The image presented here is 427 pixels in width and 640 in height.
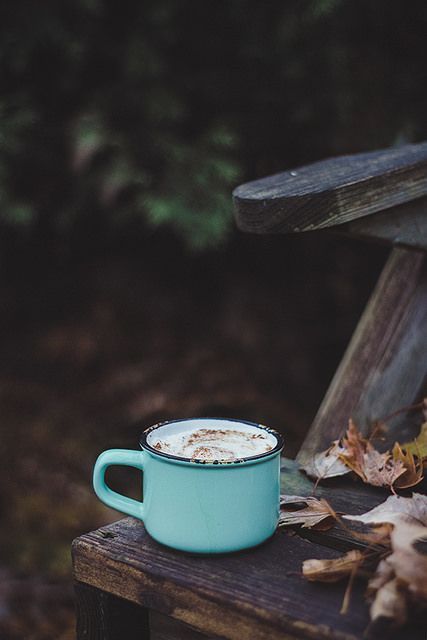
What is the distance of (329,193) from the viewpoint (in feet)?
3.79

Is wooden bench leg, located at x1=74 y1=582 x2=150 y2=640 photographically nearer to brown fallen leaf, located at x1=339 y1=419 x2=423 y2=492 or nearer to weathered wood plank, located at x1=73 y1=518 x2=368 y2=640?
weathered wood plank, located at x1=73 y1=518 x2=368 y2=640

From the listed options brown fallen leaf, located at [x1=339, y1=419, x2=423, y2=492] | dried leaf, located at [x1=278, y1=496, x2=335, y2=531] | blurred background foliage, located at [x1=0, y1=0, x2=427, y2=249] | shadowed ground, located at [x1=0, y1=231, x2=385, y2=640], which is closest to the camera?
dried leaf, located at [x1=278, y1=496, x2=335, y2=531]

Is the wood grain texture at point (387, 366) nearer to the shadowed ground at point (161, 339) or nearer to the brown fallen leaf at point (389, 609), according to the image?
→ the brown fallen leaf at point (389, 609)

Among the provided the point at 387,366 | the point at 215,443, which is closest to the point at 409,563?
the point at 215,443

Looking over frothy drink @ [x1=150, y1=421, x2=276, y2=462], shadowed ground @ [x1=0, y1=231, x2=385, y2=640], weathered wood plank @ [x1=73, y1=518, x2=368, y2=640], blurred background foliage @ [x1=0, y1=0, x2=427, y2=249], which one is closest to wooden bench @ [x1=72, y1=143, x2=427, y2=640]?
weathered wood plank @ [x1=73, y1=518, x2=368, y2=640]

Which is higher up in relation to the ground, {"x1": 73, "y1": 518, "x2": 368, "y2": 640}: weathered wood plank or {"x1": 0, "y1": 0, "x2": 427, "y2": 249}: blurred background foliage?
{"x1": 0, "y1": 0, "x2": 427, "y2": 249}: blurred background foliage

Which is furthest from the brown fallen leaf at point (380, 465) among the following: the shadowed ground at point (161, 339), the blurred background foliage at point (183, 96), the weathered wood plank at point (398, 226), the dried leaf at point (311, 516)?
the shadowed ground at point (161, 339)

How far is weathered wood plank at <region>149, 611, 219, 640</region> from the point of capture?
95cm

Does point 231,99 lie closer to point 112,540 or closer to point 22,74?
point 22,74

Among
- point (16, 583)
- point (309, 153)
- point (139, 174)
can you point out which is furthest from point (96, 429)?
point (309, 153)

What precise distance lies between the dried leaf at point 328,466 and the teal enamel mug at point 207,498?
0.80 feet

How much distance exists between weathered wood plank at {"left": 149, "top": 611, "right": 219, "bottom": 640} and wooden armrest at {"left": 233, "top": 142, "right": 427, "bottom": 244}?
23.3 inches

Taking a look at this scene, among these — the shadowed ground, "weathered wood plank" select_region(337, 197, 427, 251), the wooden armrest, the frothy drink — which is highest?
the wooden armrest

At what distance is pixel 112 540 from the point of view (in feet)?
3.22
